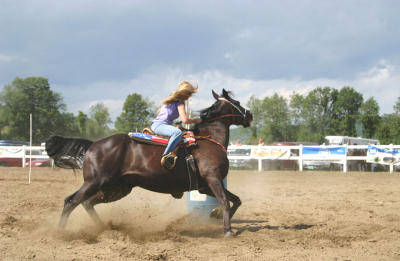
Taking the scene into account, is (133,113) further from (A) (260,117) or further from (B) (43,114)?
(A) (260,117)

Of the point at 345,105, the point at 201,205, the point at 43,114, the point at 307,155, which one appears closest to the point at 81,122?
the point at 43,114

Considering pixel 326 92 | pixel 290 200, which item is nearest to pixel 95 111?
pixel 326 92

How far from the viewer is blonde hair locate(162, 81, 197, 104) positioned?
19.2 feet

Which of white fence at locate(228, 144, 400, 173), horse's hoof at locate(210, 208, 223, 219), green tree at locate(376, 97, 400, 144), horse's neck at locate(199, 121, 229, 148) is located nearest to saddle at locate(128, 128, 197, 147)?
horse's neck at locate(199, 121, 229, 148)

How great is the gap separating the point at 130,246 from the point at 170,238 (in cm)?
83

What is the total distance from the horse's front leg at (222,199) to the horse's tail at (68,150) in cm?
224

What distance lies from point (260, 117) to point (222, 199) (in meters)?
80.0

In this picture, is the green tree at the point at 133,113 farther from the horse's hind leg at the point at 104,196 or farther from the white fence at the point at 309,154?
the horse's hind leg at the point at 104,196

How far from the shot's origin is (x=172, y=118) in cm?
601

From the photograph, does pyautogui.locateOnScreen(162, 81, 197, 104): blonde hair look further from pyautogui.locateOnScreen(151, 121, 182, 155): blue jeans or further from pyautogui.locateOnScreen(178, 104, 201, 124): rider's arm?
pyautogui.locateOnScreen(151, 121, 182, 155): blue jeans

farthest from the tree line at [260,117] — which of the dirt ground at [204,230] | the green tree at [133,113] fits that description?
→ the dirt ground at [204,230]

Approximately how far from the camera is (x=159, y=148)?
19.0 feet

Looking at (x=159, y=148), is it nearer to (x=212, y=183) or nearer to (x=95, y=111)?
(x=212, y=183)

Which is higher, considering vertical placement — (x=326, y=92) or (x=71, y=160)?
(x=326, y=92)
